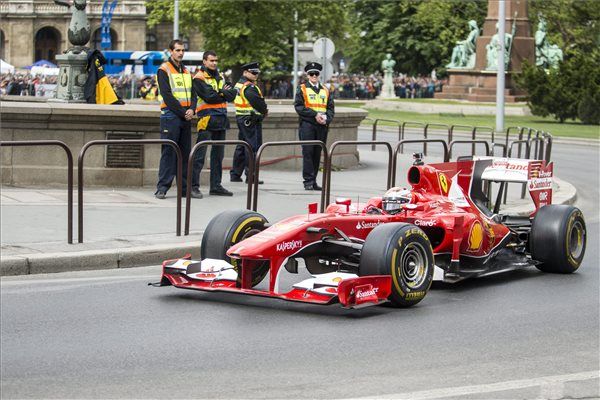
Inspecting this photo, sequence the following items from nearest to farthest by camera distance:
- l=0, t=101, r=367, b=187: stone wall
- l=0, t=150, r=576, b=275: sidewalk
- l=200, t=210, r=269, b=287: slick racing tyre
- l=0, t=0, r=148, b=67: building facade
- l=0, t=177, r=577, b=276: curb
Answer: l=200, t=210, r=269, b=287: slick racing tyre < l=0, t=177, r=577, b=276: curb < l=0, t=150, r=576, b=275: sidewalk < l=0, t=101, r=367, b=187: stone wall < l=0, t=0, r=148, b=67: building facade

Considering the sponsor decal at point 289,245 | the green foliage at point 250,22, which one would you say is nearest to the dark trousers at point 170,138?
the sponsor decal at point 289,245

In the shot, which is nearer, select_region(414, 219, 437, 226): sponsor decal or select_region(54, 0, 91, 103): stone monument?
select_region(414, 219, 437, 226): sponsor decal

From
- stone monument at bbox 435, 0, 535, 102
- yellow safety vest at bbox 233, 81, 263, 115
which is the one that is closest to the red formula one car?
yellow safety vest at bbox 233, 81, 263, 115

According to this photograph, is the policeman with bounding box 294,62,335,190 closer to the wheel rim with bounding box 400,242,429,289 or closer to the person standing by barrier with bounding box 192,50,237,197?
the person standing by barrier with bounding box 192,50,237,197

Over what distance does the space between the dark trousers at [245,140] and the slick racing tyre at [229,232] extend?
26.3 ft

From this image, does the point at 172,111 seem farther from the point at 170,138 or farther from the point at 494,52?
the point at 494,52

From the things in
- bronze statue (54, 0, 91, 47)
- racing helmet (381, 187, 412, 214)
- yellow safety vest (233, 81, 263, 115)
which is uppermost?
bronze statue (54, 0, 91, 47)

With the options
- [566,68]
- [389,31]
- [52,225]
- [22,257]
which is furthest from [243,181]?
[389,31]

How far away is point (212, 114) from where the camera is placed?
684 inches

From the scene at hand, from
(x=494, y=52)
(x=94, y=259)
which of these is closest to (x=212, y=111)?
(x=94, y=259)

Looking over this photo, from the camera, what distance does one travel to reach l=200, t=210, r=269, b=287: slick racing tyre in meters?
10.7

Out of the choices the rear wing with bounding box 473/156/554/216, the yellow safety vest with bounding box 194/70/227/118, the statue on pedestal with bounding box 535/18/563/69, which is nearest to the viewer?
the rear wing with bounding box 473/156/554/216

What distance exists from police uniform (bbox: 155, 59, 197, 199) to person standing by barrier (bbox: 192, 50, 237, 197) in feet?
Answer: 0.89

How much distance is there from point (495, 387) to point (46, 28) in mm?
117677
